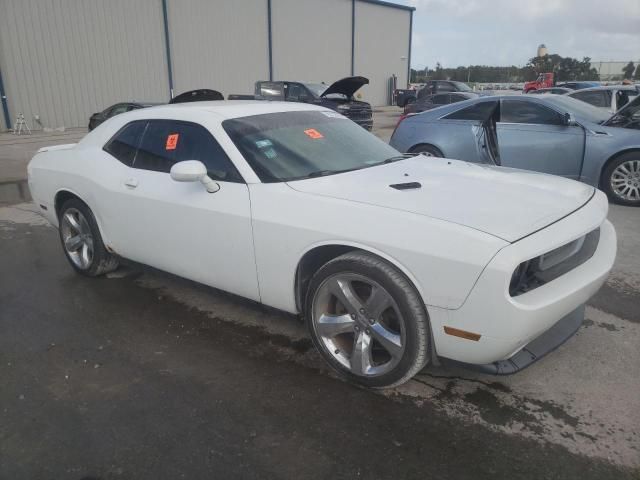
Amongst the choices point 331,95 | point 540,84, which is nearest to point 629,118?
point 331,95

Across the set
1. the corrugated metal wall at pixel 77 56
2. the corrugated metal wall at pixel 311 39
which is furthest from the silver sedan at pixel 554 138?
the corrugated metal wall at pixel 311 39

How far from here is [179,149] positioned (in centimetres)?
354

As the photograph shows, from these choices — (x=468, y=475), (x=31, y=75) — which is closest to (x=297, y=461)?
(x=468, y=475)

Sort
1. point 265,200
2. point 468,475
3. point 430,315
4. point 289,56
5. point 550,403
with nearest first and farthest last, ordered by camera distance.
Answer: point 468,475 → point 430,315 → point 550,403 → point 265,200 → point 289,56

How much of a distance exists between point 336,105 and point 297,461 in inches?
521

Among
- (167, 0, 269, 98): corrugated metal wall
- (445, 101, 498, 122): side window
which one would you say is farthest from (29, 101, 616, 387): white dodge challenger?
(167, 0, 269, 98): corrugated metal wall

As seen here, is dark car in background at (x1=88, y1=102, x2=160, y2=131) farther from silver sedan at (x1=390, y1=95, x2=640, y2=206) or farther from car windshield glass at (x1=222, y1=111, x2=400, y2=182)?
car windshield glass at (x1=222, y1=111, x2=400, y2=182)

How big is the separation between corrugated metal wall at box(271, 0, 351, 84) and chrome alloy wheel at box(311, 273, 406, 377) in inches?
1050

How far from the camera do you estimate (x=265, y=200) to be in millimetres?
2961

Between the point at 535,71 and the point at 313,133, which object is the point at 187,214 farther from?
the point at 535,71

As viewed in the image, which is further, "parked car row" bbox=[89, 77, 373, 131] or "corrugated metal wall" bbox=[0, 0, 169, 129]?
"corrugated metal wall" bbox=[0, 0, 169, 129]

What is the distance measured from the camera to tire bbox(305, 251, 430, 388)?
2484 millimetres

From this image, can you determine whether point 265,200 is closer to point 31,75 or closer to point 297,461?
point 297,461

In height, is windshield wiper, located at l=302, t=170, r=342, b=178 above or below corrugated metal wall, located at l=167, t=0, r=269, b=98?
below
